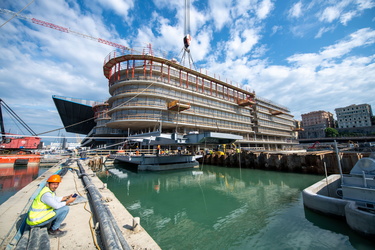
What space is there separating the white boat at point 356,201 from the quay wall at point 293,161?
807 centimetres

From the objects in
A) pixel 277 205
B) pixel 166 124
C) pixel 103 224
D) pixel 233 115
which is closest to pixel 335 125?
pixel 233 115

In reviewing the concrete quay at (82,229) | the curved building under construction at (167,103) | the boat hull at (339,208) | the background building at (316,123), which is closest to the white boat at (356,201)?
the boat hull at (339,208)

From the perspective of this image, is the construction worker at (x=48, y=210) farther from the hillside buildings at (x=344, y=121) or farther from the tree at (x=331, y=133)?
the hillside buildings at (x=344, y=121)

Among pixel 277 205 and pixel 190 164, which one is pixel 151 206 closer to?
pixel 277 205

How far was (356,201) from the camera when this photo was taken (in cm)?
605

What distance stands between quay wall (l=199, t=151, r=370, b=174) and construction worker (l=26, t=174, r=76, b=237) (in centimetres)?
1726

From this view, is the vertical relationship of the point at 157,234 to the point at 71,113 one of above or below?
below

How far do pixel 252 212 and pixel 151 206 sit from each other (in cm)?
533

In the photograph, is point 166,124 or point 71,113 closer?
point 166,124

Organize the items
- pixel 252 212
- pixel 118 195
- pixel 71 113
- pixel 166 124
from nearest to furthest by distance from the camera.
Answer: pixel 252 212
pixel 118 195
pixel 166 124
pixel 71 113

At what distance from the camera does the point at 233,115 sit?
4822 cm

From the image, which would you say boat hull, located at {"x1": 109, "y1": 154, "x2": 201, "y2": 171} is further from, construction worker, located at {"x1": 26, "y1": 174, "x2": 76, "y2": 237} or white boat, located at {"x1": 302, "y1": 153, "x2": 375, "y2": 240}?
construction worker, located at {"x1": 26, "y1": 174, "x2": 76, "y2": 237}

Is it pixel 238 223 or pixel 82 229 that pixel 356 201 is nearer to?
pixel 238 223

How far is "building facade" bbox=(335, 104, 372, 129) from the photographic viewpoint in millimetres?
91700
